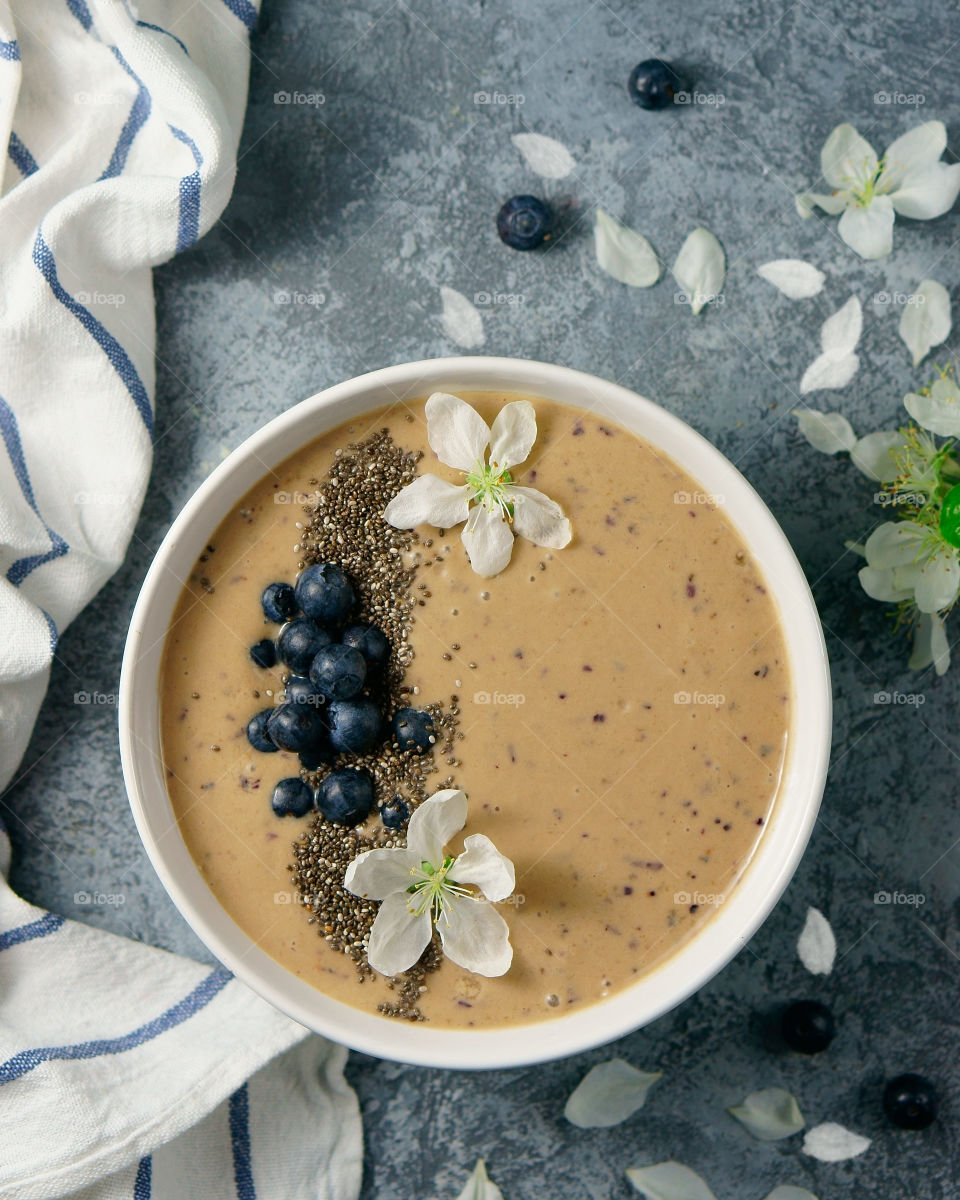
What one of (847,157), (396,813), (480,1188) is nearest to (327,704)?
(396,813)

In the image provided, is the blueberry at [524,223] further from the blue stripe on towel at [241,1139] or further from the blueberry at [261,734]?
the blue stripe on towel at [241,1139]

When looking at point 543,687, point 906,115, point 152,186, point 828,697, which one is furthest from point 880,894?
point 152,186

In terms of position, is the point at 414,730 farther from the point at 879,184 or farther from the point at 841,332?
the point at 879,184

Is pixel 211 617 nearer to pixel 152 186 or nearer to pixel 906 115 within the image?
pixel 152 186

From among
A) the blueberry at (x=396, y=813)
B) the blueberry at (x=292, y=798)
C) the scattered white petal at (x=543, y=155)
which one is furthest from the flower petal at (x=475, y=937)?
the scattered white petal at (x=543, y=155)

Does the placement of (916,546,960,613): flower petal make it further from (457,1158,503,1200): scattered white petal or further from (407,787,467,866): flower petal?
(457,1158,503,1200): scattered white petal

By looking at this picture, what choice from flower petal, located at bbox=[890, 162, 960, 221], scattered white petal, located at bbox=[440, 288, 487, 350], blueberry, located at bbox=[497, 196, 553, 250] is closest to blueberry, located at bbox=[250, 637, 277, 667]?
scattered white petal, located at bbox=[440, 288, 487, 350]
